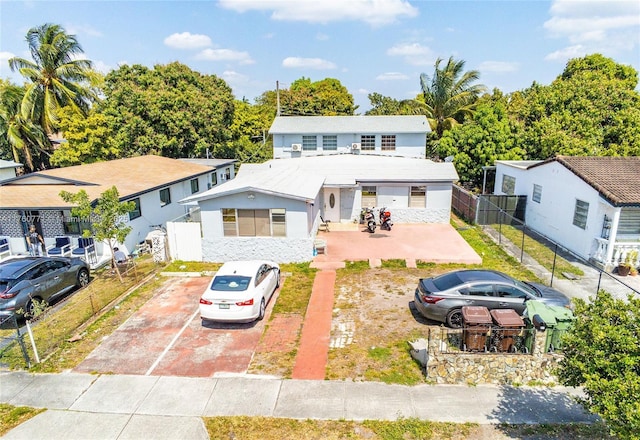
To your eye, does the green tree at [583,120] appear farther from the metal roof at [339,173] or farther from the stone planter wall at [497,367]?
the stone planter wall at [497,367]

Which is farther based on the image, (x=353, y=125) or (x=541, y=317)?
(x=353, y=125)

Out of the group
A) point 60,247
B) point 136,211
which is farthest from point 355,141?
point 60,247

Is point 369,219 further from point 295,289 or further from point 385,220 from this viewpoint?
point 295,289

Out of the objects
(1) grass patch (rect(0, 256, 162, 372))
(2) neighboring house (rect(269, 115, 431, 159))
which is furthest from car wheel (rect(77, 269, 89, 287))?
(2) neighboring house (rect(269, 115, 431, 159))

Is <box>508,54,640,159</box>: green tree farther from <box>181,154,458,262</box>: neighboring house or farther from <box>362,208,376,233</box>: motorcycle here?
<box>362,208,376,233</box>: motorcycle

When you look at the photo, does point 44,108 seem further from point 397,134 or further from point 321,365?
point 321,365

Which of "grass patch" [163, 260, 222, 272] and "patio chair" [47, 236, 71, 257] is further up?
"patio chair" [47, 236, 71, 257]
